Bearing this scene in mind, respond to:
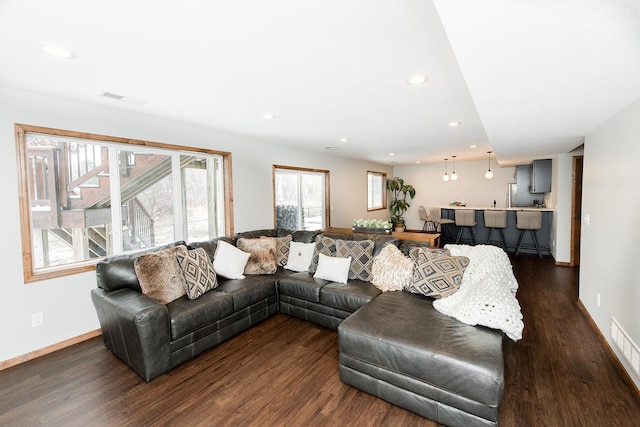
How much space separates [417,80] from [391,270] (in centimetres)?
183

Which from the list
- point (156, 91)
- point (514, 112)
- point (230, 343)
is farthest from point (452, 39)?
point (230, 343)

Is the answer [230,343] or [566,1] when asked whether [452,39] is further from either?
[230,343]

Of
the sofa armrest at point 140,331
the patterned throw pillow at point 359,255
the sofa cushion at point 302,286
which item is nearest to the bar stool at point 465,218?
the patterned throw pillow at point 359,255

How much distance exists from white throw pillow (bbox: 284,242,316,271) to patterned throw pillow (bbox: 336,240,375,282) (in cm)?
47

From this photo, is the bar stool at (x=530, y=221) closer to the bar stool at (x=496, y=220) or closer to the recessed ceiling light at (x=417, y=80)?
the bar stool at (x=496, y=220)

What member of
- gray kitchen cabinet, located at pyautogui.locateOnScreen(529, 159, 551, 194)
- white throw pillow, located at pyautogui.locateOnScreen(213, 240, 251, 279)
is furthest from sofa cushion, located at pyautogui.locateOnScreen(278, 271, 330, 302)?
gray kitchen cabinet, located at pyautogui.locateOnScreen(529, 159, 551, 194)

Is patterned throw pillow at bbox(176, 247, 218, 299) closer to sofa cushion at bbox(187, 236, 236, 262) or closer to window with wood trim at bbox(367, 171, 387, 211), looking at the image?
sofa cushion at bbox(187, 236, 236, 262)

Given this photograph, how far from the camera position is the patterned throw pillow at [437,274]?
2625 millimetres

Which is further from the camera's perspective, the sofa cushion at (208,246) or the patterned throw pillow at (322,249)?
the patterned throw pillow at (322,249)

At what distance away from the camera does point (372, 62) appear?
203cm

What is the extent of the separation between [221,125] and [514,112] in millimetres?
3287

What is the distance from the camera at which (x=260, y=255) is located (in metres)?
3.70

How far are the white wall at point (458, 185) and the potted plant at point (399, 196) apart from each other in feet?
0.73

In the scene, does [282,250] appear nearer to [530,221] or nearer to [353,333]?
[353,333]
